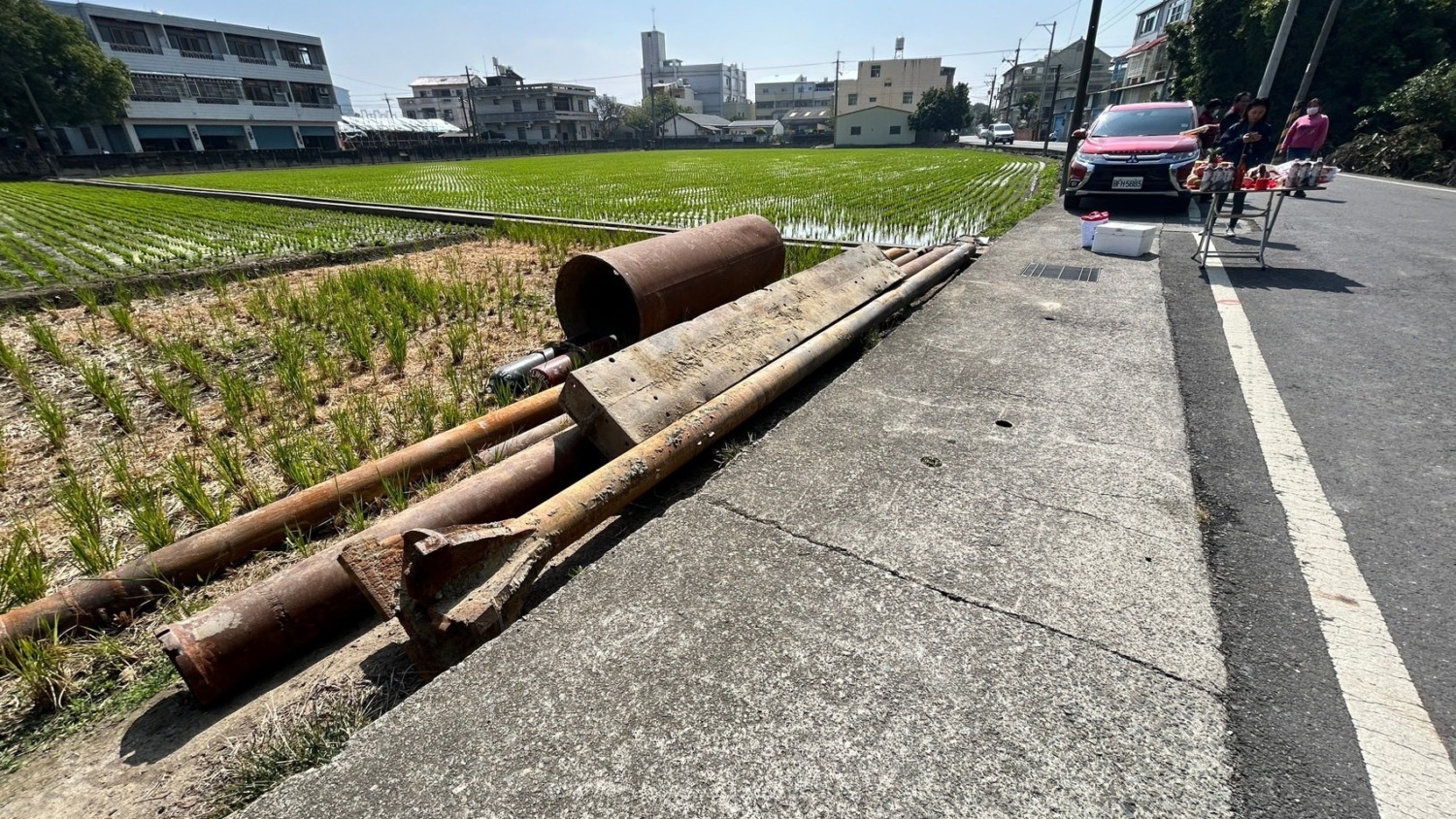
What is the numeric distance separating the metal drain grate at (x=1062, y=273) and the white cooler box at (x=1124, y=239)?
83 centimetres

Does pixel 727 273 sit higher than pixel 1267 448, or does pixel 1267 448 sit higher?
pixel 727 273

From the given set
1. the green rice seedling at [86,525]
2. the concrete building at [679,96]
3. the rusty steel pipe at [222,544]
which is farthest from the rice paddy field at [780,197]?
the concrete building at [679,96]

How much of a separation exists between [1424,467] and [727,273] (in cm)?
384

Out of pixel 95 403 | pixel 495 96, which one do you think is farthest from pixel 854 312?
pixel 495 96

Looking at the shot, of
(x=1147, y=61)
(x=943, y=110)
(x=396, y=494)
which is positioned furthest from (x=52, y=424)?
(x=943, y=110)

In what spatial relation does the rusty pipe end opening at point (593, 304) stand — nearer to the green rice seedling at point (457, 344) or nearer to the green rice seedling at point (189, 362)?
the green rice seedling at point (457, 344)

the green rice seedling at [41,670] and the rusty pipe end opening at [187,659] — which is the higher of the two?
the rusty pipe end opening at [187,659]

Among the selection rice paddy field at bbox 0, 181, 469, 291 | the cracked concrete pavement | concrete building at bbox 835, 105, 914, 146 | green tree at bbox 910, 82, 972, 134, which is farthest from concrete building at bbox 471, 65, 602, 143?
the cracked concrete pavement

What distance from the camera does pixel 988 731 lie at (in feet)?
4.61

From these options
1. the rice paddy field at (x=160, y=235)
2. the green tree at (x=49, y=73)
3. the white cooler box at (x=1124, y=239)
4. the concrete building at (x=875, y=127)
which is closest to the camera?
the white cooler box at (x=1124, y=239)

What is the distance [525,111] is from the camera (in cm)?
7069

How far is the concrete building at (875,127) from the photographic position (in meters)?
58.9

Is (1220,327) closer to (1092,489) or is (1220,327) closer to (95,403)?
(1092,489)

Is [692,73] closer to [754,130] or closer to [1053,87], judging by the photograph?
[754,130]
